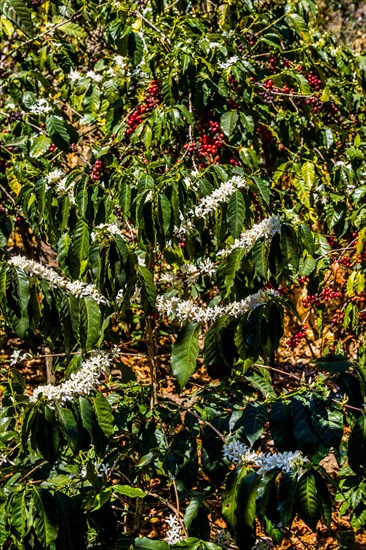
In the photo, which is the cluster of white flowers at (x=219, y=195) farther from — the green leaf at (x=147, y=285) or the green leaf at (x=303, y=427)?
the green leaf at (x=303, y=427)

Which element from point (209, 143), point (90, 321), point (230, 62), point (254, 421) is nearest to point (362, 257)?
point (209, 143)

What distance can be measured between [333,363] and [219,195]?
2.42 ft

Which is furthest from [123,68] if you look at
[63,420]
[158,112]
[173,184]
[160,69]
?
[63,420]

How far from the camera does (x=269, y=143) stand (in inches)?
167

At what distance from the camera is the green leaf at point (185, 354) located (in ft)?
6.83

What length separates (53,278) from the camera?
2059 mm

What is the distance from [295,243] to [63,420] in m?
0.82

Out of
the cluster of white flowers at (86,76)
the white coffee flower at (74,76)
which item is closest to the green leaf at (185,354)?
the cluster of white flowers at (86,76)

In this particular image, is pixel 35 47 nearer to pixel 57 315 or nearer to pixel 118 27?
pixel 118 27

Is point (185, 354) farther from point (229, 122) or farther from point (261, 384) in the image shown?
point (229, 122)

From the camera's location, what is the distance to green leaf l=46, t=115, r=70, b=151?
9.86 ft

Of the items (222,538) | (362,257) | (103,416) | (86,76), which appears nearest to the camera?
(103,416)

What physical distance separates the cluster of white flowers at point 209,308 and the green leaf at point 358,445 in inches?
18.0

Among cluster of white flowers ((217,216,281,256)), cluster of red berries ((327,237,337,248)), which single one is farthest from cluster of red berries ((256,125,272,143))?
cluster of white flowers ((217,216,281,256))
